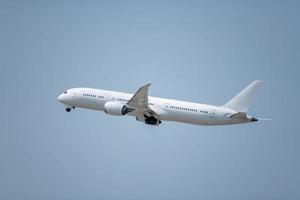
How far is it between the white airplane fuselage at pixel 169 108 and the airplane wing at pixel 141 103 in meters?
0.71

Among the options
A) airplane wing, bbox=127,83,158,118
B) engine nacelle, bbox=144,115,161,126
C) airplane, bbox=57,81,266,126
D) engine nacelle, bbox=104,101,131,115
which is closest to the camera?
airplane, bbox=57,81,266,126

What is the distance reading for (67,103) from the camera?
306ft

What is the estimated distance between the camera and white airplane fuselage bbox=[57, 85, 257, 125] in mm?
80312

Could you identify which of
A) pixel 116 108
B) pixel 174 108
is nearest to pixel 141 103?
pixel 116 108

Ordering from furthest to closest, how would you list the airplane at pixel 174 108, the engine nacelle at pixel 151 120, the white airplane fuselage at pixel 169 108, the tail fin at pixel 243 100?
the engine nacelle at pixel 151 120, the tail fin at pixel 243 100, the white airplane fuselage at pixel 169 108, the airplane at pixel 174 108

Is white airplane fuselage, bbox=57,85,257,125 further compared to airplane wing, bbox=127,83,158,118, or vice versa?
airplane wing, bbox=127,83,158,118

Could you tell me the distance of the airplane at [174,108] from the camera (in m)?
80.2

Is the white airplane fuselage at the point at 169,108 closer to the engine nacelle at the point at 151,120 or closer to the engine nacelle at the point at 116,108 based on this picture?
the engine nacelle at the point at 116,108

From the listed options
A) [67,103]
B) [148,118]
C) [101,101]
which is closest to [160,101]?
[148,118]

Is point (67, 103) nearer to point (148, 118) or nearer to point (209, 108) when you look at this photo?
point (148, 118)

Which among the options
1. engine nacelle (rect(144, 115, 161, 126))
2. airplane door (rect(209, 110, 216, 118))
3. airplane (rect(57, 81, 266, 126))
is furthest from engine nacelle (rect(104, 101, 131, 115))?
airplane door (rect(209, 110, 216, 118))

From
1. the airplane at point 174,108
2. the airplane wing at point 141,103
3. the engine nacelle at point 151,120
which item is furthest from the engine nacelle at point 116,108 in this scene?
the engine nacelle at point 151,120

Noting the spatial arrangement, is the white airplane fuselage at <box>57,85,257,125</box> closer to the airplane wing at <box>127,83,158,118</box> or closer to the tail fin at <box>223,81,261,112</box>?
the airplane wing at <box>127,83,158,118</box>

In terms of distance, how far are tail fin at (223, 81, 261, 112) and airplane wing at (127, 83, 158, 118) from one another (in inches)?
444
